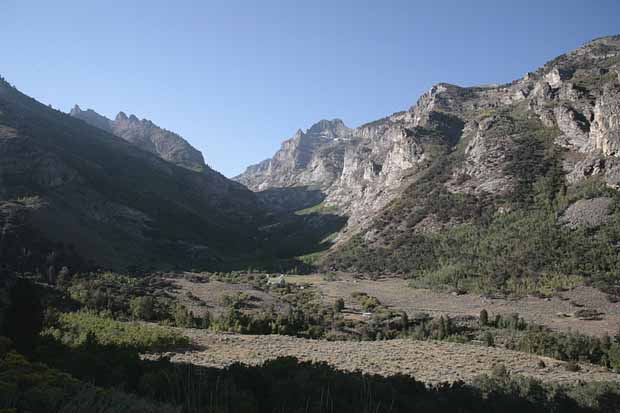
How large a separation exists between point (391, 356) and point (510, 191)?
203ft

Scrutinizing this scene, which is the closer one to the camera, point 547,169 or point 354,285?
point 354,285

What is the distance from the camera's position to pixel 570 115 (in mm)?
80812

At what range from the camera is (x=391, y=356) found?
27.4m

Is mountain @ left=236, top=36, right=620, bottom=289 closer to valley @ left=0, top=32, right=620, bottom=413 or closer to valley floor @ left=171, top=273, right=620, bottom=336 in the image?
valley @ left=0, top=32, right=620, bottom=413

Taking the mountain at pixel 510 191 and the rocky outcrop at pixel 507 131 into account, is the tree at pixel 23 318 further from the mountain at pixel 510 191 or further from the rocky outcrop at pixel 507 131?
the rocky outcrop at pixel 507 131

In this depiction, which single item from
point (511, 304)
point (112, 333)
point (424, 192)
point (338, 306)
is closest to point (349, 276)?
point (338, 306)

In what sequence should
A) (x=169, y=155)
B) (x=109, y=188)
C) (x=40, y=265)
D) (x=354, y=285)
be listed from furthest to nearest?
1. (x=169, y=155)
2. (x=109, y=188)
3. (x=354, y=285)
4. (x=40, y=265)

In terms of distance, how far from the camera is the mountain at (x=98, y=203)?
5828cm

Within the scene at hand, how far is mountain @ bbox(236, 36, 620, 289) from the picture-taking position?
57062 millimetres

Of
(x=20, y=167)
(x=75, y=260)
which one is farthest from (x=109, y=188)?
(x=75, y=260)

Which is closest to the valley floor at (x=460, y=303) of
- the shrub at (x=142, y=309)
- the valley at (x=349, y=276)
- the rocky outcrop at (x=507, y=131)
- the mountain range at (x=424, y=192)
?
the valley at (x=349, y=276)

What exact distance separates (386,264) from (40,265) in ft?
186

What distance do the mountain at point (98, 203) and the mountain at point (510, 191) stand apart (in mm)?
36911

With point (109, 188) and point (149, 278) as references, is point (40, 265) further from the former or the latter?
point (109, 188)
